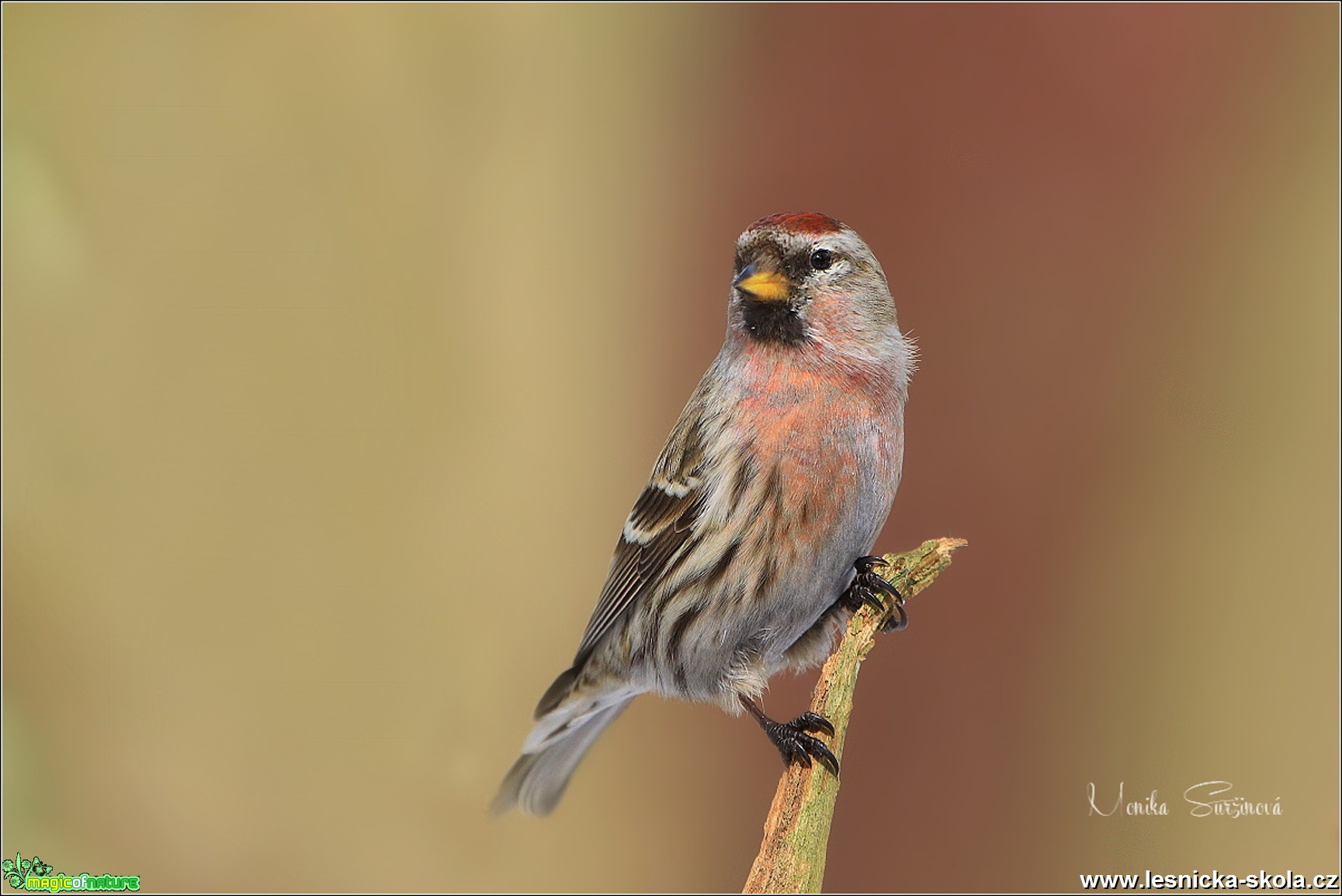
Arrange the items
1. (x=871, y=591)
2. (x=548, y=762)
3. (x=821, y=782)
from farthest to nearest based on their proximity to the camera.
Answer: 1. (x=548, y=762)
2. (x=871, y=591)
3. (x=821, y=782)

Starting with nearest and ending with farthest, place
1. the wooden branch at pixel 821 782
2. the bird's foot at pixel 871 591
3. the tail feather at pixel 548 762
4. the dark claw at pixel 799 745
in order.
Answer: the wooden branch at pixel 821 782 < the dark claw at pixel 799 745 < the bird's foot at pixel 871 591 < the tail feather at pixel 548 762

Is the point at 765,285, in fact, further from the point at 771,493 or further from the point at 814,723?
the point at 814,723

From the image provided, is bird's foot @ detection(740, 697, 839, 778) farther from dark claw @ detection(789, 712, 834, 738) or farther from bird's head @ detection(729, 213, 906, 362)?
bird's head @ detection(729, 213, 906, 362)

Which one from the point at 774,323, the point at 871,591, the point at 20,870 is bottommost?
the point at 20,870

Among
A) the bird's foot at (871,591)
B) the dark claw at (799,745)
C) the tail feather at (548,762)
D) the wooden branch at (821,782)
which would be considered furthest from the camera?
the tail feather at (548,762)

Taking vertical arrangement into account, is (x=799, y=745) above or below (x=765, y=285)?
below

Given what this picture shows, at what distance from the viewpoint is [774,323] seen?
0.78 m

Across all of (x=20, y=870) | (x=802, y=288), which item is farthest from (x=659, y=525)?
(x=20, y=870)

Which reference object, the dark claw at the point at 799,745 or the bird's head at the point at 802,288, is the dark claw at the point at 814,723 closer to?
the dark claw at the point at 799,745

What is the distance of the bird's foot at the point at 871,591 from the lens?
866mm

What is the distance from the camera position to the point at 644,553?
901mm

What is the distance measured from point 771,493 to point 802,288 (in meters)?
0.16

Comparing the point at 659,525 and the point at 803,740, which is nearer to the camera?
the point at 803,740

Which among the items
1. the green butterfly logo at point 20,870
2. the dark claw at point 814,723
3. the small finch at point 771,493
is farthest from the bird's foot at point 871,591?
the green butterfly logo at point 20,870
